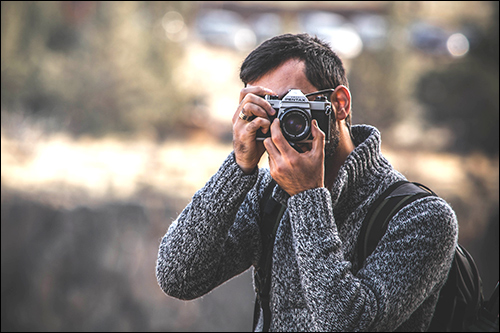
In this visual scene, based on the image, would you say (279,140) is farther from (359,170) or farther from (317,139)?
(359,170)

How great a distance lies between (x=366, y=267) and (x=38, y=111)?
19.9 feet

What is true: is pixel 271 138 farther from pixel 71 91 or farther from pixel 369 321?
pixel 71 91

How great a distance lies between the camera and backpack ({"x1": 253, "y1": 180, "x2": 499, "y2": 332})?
3.08ft

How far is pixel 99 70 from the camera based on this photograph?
6.04 meters

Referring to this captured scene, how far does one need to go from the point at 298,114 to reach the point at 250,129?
0.12 metres

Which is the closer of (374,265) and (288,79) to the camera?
(374,265)

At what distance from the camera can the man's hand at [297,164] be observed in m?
0.93

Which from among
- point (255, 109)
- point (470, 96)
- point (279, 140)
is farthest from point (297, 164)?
point (470, 96)

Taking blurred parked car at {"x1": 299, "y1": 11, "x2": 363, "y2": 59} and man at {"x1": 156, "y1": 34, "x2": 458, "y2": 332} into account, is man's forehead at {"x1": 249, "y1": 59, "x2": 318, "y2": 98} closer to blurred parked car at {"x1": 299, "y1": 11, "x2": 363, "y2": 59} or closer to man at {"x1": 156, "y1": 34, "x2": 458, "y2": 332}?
man at {"x1": 156, "y1": 34, "x2": 458, "y2": 332}

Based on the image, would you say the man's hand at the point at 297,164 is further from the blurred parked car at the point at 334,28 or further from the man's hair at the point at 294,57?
the blurred parked car at the point at 334,28

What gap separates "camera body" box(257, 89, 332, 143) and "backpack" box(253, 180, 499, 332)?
20 centimetres

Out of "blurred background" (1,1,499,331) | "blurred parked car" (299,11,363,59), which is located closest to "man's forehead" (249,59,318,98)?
"blurred background" (1,1,499,331)

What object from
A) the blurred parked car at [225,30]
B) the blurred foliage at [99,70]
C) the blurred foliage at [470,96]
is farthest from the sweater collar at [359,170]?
the blurred parked car at [225,30]

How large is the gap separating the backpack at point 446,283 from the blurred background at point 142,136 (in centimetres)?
345
